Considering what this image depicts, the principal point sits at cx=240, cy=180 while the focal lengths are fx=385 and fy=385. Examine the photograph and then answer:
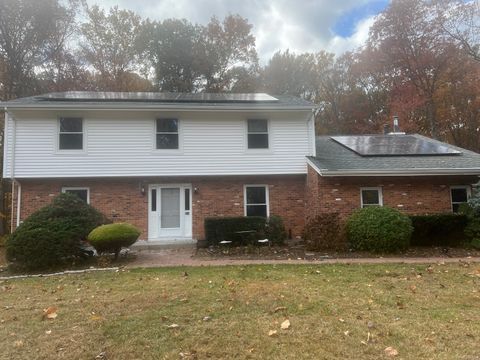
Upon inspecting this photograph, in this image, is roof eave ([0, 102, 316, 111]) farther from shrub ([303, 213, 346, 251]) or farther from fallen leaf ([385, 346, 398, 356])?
fallen leaf ([385, 346, 398, 356])

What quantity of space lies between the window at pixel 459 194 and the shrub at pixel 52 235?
41.0 ft

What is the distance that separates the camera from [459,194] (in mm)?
14297

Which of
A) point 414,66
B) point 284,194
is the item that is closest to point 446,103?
point 414,66

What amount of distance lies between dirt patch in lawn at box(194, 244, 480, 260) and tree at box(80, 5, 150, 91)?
18.1 meters

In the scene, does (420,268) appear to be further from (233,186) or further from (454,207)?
(233,186)

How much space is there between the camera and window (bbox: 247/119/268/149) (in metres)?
15.0

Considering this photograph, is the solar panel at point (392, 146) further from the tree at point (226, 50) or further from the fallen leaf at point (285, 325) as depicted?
the tree at point (226, 50)

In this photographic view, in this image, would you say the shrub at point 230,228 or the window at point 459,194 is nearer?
the shrub at point 230,228

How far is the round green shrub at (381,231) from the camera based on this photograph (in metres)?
11.2

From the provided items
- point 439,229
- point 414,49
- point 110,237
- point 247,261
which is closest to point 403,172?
point 439,229

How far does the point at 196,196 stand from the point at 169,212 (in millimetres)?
1185

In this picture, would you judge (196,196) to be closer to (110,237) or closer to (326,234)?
(110,237)

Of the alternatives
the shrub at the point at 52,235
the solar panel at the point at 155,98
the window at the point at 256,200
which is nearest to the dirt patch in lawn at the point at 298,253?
the window at the point at 256,200

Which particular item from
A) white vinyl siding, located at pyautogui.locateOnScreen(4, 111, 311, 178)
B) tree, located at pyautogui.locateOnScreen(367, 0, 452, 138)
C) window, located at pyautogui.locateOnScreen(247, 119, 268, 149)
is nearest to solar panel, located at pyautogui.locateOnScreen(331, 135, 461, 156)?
white vinyl siding, located at pyautogui.locateOnScreen(4, 111, 311, 178)
